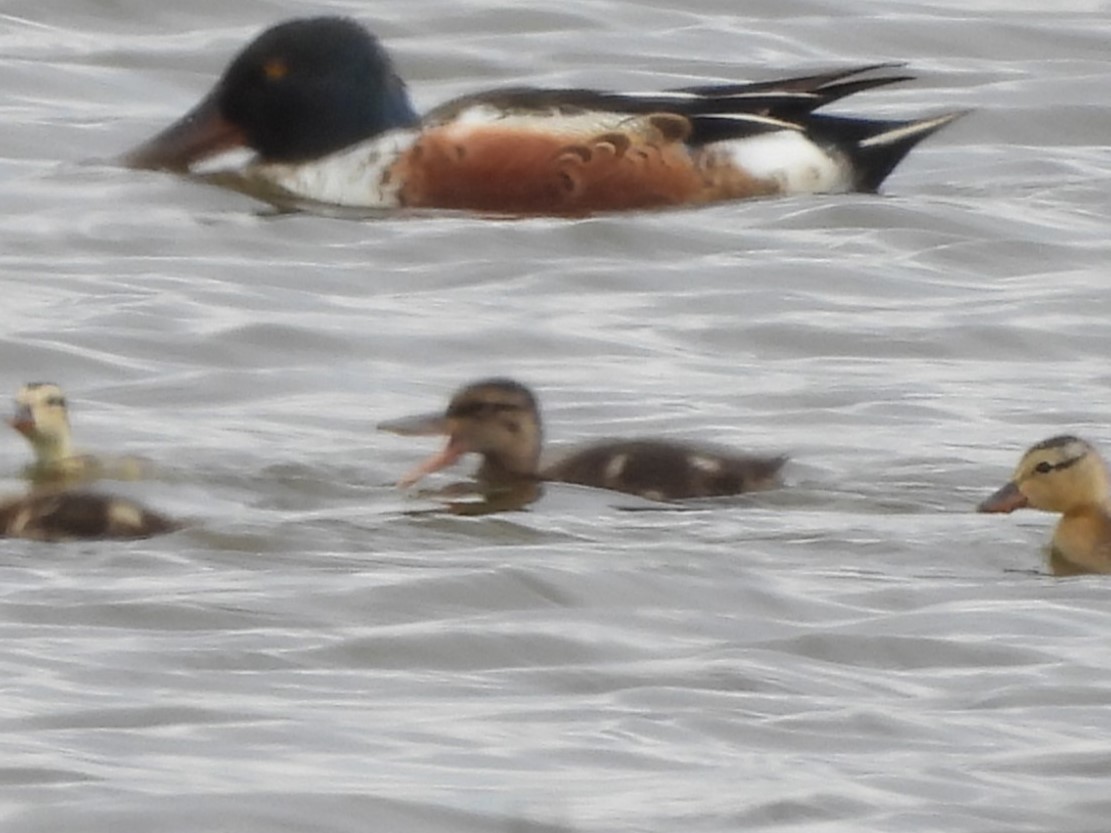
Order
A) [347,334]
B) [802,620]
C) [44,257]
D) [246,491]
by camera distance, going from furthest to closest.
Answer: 1. [44,257]
2. [347,334]
3. [246,491]
4. [802,620]

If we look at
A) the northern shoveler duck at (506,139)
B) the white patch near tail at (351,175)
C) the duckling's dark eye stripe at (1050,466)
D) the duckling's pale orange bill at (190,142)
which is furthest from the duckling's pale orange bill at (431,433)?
the duckling's pale orange bill at (190,142)

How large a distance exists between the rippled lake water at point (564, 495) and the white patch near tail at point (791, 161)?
0.22 metres

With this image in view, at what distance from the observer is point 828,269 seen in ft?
40.7

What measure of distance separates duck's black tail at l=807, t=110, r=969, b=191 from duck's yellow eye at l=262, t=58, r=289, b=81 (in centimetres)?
179

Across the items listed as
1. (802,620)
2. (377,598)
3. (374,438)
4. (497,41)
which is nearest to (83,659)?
(377,598)

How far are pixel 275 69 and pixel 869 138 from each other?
79.7 inches

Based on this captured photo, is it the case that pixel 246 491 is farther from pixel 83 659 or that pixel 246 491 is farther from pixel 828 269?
pixel 828 269

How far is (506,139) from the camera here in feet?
42.8

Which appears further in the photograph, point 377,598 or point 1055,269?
point 1055,269

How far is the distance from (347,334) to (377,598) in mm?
3231

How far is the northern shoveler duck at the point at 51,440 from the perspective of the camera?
30.2ft

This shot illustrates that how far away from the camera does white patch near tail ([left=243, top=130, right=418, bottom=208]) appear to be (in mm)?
13336

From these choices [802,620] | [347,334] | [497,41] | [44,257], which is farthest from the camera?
[497,41]

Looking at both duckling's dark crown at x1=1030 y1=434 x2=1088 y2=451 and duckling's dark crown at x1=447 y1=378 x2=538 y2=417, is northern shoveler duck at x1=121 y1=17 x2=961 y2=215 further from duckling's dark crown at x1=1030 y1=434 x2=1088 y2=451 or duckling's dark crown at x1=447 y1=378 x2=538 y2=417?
duckling's dark crown at x1=1030 y1=434 x2=1088 y2=451
